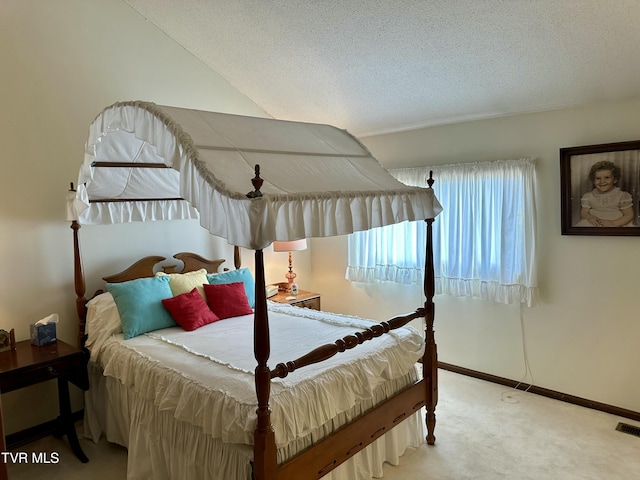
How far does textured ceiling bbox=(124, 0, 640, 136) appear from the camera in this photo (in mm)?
2807

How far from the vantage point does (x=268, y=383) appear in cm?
199

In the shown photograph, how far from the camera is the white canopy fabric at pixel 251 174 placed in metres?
1.94

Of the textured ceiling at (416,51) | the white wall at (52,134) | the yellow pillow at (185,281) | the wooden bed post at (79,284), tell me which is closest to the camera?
the textured ceiling at (416,51)

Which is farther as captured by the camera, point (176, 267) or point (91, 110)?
point (176, 267)

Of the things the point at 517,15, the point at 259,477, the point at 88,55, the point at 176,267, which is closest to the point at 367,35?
the point at 517,15

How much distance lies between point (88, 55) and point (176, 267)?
1.82 metres

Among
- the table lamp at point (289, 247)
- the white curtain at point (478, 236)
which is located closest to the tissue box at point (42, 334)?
the table lamp at point (289, 247)

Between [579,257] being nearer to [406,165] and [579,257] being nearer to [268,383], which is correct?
[406,165]

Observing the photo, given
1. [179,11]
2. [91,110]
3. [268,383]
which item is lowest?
A: [268,383]

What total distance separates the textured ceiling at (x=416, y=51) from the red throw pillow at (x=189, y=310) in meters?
2.12

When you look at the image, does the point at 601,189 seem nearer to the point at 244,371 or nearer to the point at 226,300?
the point at 244,371

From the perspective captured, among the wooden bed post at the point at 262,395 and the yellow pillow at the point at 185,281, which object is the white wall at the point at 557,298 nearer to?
the yellow pillow at the point at 185,281

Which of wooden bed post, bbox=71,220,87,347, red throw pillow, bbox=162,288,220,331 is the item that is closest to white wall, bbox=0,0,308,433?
wooden bed post, bbox=71,220,87,347

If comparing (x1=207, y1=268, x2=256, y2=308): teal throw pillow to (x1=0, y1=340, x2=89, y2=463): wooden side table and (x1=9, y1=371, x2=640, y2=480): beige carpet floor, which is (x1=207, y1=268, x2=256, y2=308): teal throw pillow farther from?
(x1=9, y1=371, x2=640, y2=480): beige carpet floor
